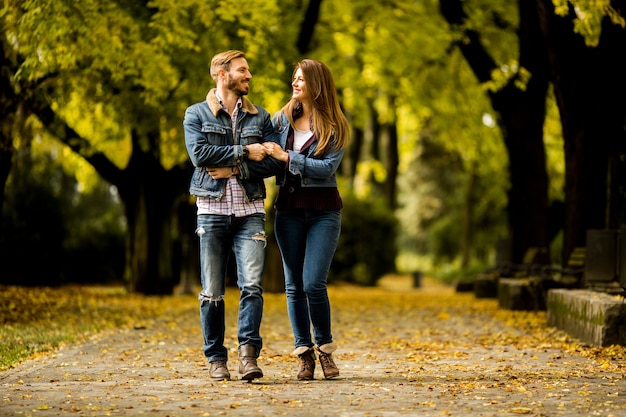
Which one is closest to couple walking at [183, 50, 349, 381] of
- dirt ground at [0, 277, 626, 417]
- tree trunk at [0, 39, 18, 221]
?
dirt ground at [0, 277, 626, 417]

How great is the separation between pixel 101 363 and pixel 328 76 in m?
3.00

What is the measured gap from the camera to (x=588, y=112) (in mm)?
15359

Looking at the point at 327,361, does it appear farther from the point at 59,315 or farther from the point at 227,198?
the point at 59,315

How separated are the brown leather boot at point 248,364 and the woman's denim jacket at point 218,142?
1008 millimetres

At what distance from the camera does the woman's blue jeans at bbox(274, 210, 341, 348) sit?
7.91m

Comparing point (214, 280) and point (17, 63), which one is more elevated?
point (17, 63)

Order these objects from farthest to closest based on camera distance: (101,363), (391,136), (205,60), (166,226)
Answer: (391,136), (166,226), (205,60), (101,363)

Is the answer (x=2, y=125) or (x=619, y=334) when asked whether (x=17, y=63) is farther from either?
(x=619, y=334)

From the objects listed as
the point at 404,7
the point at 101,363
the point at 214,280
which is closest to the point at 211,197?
the point at 214,280

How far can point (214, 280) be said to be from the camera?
7949 millimetres

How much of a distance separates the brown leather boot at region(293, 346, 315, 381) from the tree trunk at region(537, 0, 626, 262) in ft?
24.9

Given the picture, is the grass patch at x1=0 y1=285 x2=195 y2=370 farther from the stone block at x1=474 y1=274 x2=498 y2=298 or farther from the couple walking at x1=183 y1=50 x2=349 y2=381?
the stone block at x1=474 y1=274 x2=498 y2=298

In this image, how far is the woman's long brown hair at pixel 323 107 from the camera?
7.98 m

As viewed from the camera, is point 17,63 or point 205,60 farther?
point 205,60
